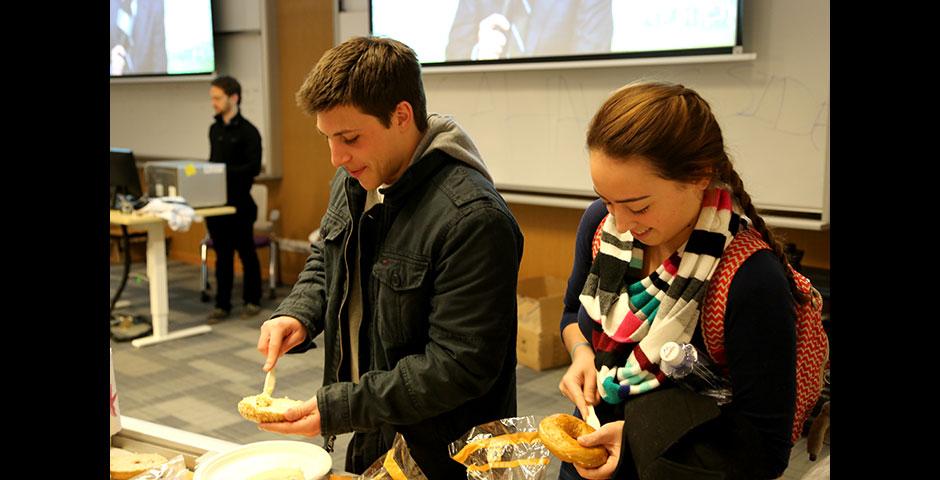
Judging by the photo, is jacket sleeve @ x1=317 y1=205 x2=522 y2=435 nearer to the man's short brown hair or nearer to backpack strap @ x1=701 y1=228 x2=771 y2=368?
the man's short brown hair

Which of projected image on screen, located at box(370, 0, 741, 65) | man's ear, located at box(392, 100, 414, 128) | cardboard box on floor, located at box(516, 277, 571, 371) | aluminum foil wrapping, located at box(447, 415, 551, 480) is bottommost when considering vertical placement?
cardboard box on floor, located at box(516, 277, 571, 371)

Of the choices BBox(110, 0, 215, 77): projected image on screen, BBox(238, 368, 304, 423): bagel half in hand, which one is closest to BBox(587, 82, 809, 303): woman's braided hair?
BBox(238, 368, 304, 423): bagel half in hand

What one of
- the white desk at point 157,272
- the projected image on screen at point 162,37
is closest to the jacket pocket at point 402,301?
the white desk at point 157,272

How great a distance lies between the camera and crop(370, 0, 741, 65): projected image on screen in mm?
3900

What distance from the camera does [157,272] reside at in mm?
5184

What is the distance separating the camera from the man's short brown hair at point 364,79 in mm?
1383

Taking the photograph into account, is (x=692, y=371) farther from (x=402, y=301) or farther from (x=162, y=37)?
(x=162, y=37)

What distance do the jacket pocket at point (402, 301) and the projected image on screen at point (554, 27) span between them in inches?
113

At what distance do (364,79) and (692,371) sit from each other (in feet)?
2.34

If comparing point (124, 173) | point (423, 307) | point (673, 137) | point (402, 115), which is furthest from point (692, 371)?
point (124, 173)

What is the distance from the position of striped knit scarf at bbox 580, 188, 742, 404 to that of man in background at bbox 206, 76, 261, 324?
15.2ft

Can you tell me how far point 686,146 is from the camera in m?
1.14
